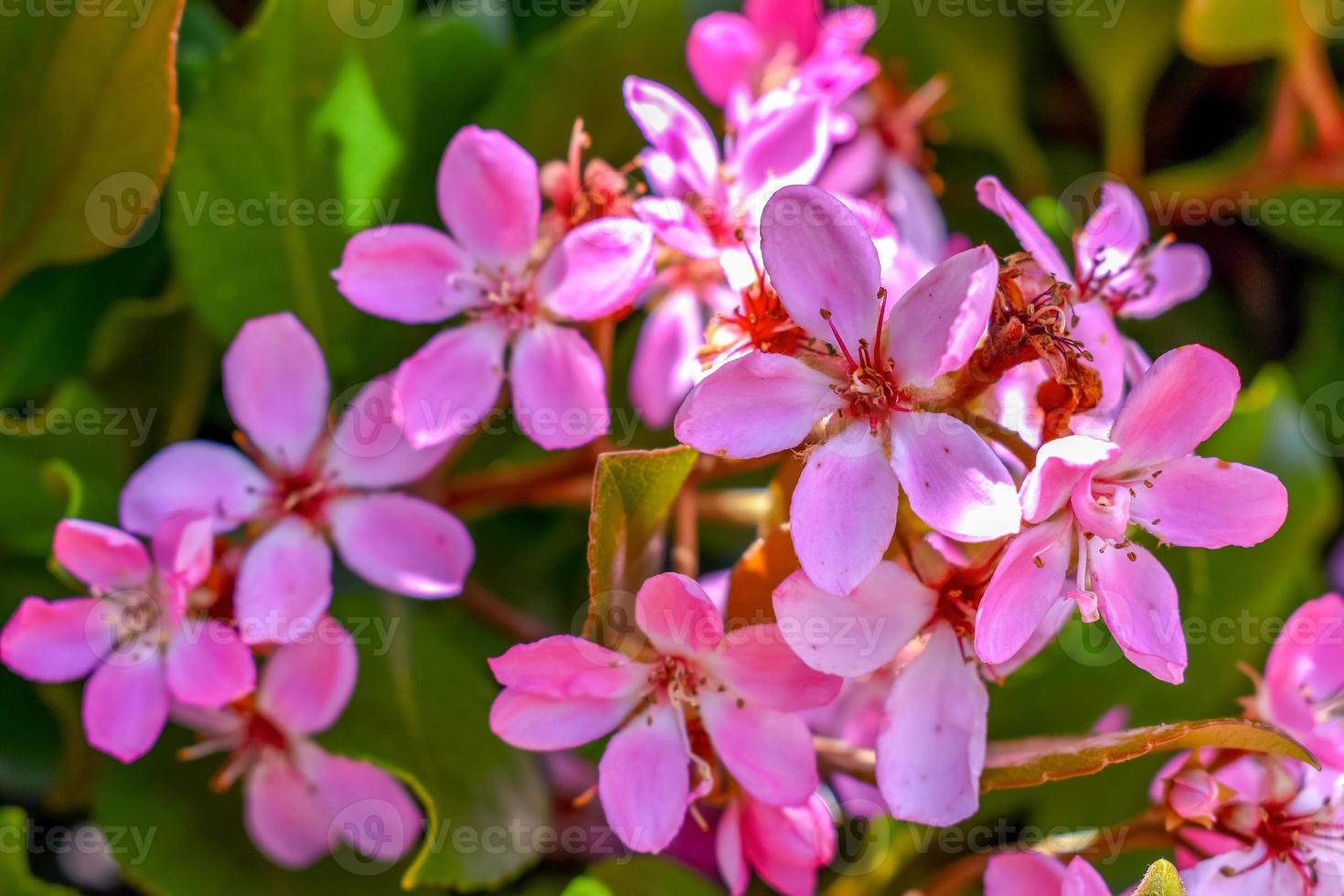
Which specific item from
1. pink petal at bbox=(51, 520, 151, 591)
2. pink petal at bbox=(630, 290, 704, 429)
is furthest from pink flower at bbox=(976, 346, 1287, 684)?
pink petal at bbox=(51, 520, 151, 591)

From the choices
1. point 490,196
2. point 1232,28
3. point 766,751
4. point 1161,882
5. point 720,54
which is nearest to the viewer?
point 1161,882

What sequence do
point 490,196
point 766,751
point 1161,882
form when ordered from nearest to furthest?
point 1161,882
point 766,751
point 490,196

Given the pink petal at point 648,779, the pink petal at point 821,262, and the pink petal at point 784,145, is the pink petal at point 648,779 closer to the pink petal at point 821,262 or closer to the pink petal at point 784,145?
the pink petal at point 821,262

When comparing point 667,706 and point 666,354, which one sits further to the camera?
point 666,354

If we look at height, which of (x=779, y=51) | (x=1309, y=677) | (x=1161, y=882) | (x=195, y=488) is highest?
(x=779, y=51)

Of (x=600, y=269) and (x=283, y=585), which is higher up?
(x=600, y=269)

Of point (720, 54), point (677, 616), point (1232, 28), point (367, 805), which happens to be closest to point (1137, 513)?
point (677, 616)

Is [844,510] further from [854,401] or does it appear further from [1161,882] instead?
[1161,882]
